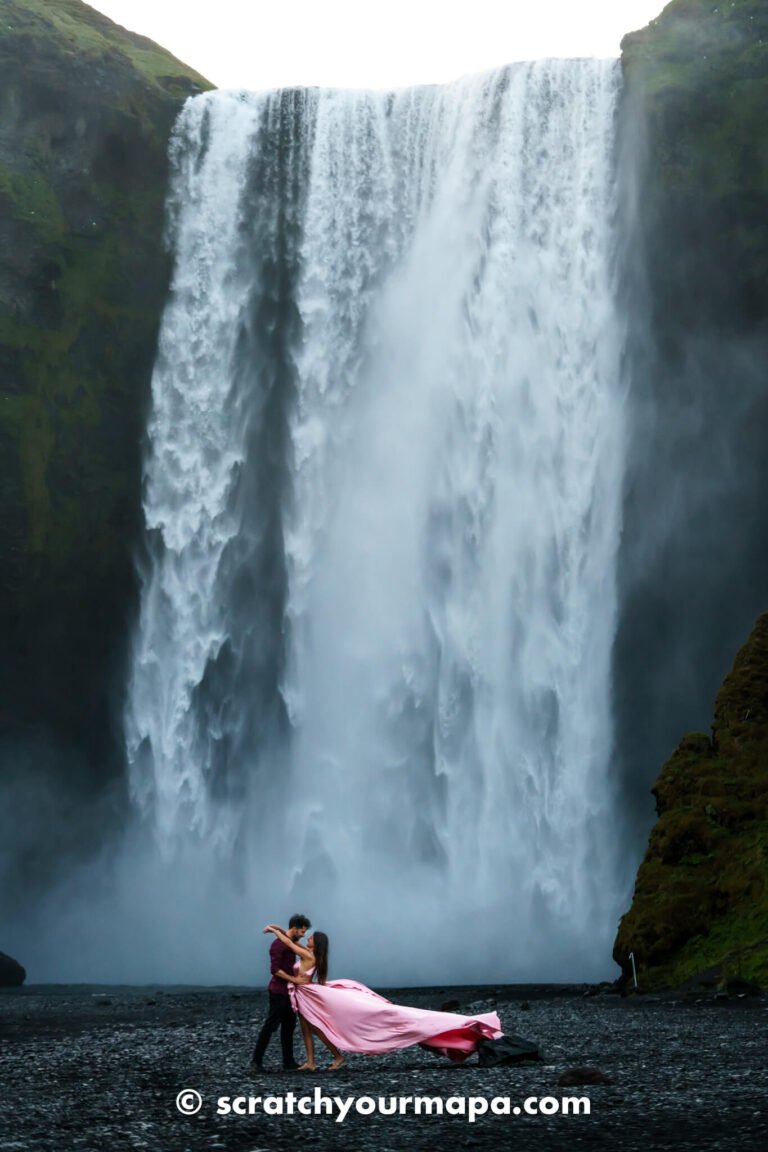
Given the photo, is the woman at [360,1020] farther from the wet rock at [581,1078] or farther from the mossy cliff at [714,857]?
the mossy cliff at [714,857]

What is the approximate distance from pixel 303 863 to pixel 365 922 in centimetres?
289

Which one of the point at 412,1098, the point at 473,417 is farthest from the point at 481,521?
the point at 412,1098

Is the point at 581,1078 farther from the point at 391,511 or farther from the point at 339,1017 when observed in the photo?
the point at 391,511

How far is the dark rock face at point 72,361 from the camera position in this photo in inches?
1531

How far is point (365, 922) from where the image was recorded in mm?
33312

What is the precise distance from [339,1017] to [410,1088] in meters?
1.47

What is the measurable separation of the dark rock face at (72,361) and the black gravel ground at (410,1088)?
18.8m

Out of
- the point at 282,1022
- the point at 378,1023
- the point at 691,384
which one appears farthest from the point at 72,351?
the point at 378,1023

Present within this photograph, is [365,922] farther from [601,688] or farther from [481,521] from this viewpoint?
[481,521]

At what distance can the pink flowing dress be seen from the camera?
12977 mm

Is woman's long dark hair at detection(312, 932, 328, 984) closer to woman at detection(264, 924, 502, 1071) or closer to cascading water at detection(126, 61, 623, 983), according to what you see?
woman at detection(264, 924, 502, 1071)

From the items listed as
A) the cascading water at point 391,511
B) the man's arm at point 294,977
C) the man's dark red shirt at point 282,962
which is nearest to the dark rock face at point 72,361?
the cascading water at point 391,511

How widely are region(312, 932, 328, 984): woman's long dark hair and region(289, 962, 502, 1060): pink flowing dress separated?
0.33 feet

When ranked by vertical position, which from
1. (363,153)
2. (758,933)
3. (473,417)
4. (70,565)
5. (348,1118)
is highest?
(363,153)
